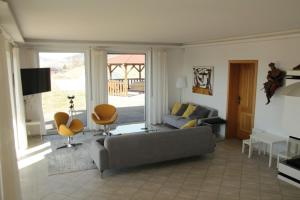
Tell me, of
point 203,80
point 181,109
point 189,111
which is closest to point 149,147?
point 189,111

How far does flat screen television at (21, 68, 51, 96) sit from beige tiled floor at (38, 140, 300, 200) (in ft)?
8.15

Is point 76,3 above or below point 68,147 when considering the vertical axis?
above

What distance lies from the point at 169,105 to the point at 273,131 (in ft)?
13.1

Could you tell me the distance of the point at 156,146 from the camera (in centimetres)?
516

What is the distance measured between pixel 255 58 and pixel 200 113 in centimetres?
229

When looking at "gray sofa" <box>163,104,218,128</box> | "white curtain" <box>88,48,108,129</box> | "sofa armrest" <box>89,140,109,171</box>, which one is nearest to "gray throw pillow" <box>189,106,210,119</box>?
"gray sofa" <box>163,104,218,128</box>

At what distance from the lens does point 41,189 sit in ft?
14.5

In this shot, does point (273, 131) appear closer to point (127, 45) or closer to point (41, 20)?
point (127, 45)

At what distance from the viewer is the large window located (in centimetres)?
773

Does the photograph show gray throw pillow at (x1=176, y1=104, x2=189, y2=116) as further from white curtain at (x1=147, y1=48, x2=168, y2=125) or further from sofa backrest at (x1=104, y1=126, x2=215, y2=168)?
sofa backrest at (x1=104, y1=126, x2=215, y2=168)

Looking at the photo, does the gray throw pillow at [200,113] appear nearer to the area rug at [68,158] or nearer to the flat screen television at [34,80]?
the area rug at [68,158]

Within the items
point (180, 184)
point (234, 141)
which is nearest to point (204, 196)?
point (180, 184)

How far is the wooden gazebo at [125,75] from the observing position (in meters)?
11.8

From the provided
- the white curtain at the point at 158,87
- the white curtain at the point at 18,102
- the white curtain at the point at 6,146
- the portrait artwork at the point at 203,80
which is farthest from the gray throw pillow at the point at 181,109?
the white curtain at the point at 6,146
